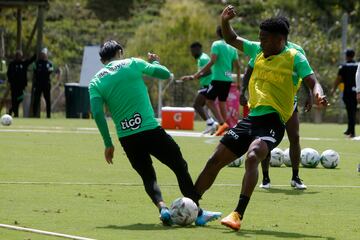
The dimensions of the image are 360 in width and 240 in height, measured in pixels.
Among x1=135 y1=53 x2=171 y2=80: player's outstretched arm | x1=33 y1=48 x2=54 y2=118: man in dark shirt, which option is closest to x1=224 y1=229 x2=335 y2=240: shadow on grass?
x1=135 y1=53 x2=171 y2=80: player's outstretched arm

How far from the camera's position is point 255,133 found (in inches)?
433

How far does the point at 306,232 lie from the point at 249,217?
118 centimetres

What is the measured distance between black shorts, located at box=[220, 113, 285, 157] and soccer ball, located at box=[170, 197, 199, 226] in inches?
32.1

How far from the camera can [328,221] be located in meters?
11.5

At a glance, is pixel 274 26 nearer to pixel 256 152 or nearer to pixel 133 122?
pixel 256 152

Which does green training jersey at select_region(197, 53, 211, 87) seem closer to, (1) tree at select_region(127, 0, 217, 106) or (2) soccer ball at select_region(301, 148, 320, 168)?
(2) soccer ball at select_region(301, 148, 320, 168)

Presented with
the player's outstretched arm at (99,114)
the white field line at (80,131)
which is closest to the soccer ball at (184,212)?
the player's outstretched arm at (99,114)

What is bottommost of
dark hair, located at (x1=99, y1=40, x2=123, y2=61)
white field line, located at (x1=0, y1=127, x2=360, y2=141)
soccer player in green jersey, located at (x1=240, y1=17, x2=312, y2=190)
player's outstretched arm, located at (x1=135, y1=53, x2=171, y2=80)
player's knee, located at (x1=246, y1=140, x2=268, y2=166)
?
white field line, located at (x1=0, y1=127, x2=360, y2=141)

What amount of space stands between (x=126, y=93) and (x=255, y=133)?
137 cm

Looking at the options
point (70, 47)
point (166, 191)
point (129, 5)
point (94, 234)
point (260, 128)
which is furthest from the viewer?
point (129, 5)

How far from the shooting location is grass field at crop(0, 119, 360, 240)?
10.5 m

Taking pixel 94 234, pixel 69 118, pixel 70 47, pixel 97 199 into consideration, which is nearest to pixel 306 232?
pixel 94 234

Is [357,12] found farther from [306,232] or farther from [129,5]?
[306,232]

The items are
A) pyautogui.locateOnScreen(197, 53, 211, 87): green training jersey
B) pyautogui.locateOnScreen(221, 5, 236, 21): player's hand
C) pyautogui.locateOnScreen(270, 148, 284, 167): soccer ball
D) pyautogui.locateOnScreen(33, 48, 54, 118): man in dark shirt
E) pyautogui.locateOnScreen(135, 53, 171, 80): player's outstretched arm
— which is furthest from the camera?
pyautogui.locateOnScreen(33, 48, 54, 118): man in dark shirt
